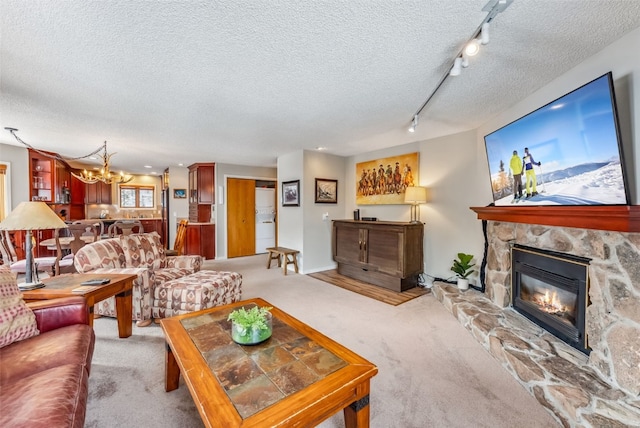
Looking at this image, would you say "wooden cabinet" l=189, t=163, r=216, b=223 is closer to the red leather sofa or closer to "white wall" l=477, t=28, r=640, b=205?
the red leather sofa

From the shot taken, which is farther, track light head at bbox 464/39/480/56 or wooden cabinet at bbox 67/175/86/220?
wooden cabinet at bbox 67/175/86/220

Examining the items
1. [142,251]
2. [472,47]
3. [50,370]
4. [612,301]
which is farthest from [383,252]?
[50,370]

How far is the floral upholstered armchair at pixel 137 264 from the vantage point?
2.66 meters

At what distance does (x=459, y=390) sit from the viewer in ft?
5.78

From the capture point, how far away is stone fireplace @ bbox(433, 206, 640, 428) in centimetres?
144

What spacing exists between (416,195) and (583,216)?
7.34 feet

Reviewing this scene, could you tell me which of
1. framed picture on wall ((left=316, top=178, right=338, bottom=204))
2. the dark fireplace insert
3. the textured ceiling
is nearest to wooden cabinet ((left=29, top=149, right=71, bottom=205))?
the textured ceiling

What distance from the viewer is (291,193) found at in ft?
16.6

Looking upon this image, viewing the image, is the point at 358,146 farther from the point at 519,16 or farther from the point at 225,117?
the point at 519,16

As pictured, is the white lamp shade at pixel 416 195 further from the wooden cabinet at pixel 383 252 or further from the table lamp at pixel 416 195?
the wooden cabinet at pixel 383 252

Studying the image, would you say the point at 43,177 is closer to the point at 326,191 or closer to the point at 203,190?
the point at 203,190

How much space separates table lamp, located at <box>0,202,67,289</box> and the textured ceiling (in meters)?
1.09

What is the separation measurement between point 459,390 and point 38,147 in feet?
23.1

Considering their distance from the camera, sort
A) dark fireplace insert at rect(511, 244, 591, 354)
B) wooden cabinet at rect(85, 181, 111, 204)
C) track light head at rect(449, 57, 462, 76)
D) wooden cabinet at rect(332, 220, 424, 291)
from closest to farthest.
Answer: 1. track light head at rect(449, 57, 462, 76)
2. dark fireplace insert at rect(511, 244, 591, 354)
3. wooden cabinet at rect(332, 220, 424, 291)
4. wooden cabinet at rect(85, 181, 111, 204)
